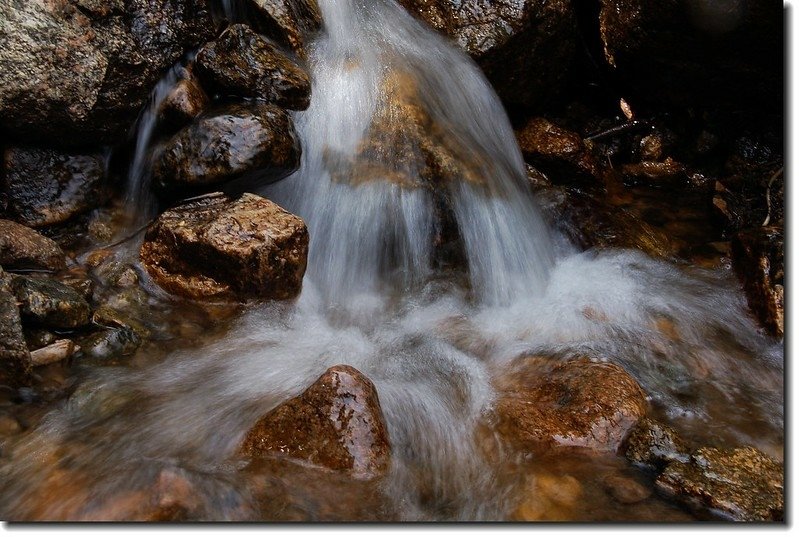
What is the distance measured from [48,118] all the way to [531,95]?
460 centimetres

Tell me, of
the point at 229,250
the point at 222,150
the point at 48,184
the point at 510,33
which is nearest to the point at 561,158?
the point at 510,33

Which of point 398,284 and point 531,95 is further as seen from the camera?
point 531,95

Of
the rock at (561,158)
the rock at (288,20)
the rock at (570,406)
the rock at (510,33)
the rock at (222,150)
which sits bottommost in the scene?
the rock at (570,406)

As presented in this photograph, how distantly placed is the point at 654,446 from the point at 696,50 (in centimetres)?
445

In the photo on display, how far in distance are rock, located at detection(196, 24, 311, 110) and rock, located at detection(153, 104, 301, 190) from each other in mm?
279

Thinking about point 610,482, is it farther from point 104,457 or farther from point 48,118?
point 48,118

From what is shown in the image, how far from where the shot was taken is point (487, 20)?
5.86 metres

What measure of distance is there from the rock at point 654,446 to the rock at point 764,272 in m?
1.61

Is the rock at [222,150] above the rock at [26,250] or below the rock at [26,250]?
above

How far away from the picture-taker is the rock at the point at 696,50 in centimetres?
539

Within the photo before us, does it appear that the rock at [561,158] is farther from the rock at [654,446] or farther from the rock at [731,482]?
the rock at [731,482]

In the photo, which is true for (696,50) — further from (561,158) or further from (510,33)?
(510,33)

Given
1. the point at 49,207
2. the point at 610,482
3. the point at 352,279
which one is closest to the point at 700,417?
the point at 610,482

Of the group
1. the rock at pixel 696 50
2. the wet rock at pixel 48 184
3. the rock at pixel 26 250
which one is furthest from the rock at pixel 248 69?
the rock at pixel 696 50
